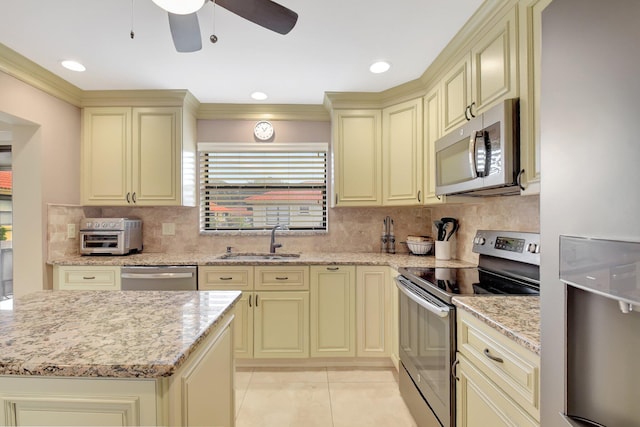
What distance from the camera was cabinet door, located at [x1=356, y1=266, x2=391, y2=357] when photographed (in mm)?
2512

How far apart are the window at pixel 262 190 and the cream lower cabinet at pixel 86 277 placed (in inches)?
35.5

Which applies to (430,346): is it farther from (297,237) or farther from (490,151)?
(297,237)

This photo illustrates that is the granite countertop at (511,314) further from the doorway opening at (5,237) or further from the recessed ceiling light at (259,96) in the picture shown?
the doorway opening at (5,237)

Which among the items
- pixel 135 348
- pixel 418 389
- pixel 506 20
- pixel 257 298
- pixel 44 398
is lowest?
pixel 418 389

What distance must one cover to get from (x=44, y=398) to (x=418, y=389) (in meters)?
1.71

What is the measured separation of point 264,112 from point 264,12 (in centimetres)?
175

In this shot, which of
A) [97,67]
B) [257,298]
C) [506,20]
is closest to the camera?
[506,20]

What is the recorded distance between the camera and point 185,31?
1531 millimetres

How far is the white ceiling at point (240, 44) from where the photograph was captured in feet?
5.52

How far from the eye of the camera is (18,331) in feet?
3.19

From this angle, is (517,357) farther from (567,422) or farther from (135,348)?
(135,348)

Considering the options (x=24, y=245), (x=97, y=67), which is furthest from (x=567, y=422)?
(x=24, y=245)

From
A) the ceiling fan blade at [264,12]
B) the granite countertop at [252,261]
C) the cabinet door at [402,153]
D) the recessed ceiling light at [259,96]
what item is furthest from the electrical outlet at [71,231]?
the cabinet door at [402,153]

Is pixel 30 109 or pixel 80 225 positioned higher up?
pixel 30 109
